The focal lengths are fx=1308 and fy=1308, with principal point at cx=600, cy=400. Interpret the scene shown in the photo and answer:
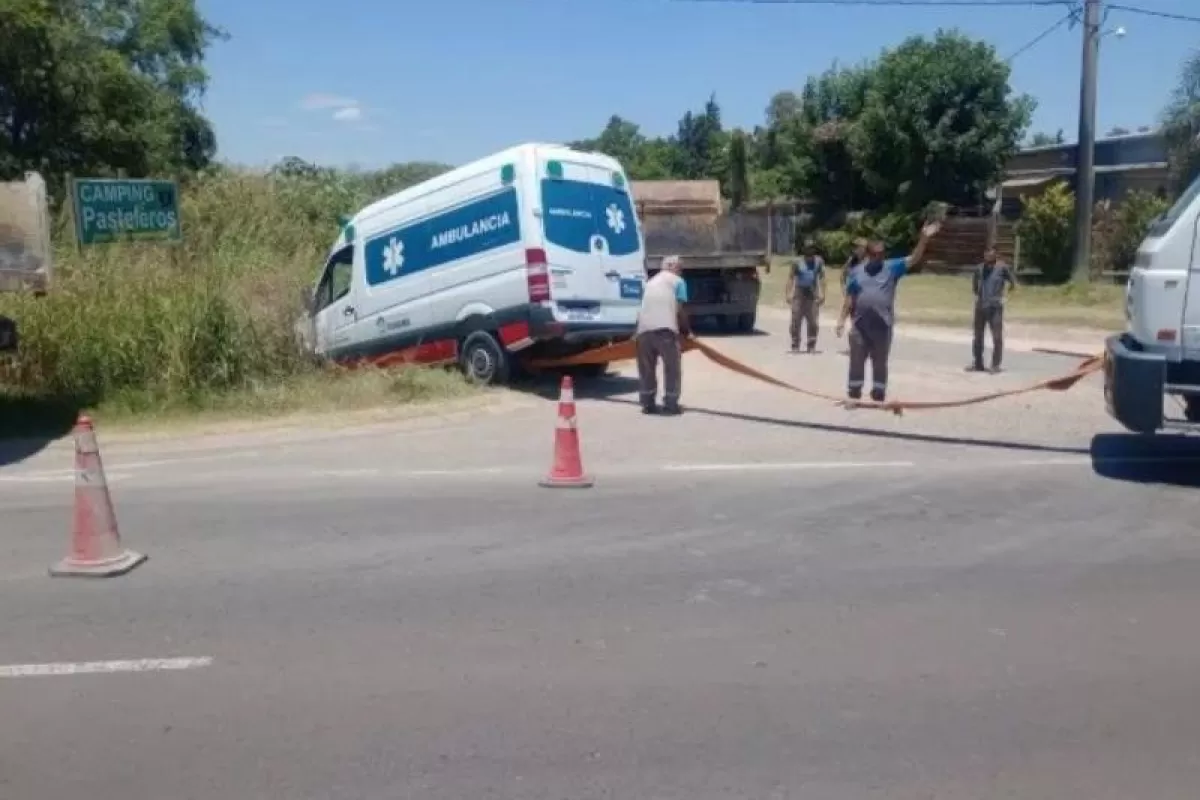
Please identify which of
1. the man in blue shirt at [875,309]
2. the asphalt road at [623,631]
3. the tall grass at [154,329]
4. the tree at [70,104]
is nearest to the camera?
the asphalt road at [623,631]

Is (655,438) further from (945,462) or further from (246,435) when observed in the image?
(246,435)

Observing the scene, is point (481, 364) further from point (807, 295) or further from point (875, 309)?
point (807, 295)

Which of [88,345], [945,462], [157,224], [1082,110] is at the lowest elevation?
[945,462]

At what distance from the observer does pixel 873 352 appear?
13172 mm

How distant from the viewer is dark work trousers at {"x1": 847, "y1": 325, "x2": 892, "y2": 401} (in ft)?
42.9

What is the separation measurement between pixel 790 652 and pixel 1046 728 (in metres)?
1.21

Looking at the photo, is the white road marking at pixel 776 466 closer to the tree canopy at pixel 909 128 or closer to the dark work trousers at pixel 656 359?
the dark work trousers at pixel 656 359

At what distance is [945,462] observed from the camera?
1049 centimetres

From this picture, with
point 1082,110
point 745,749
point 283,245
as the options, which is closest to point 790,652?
point 745,749

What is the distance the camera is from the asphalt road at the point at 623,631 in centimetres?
457

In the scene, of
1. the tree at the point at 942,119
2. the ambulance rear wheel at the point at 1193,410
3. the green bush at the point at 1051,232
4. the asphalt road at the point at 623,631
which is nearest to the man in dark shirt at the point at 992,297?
the asphalt road at the point at 623,631

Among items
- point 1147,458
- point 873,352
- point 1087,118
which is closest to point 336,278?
point 873,352

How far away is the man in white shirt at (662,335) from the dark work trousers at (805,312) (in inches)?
243

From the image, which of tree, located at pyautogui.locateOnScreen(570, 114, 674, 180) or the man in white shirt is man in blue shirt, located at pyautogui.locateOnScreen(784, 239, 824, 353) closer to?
the man in white shirt
